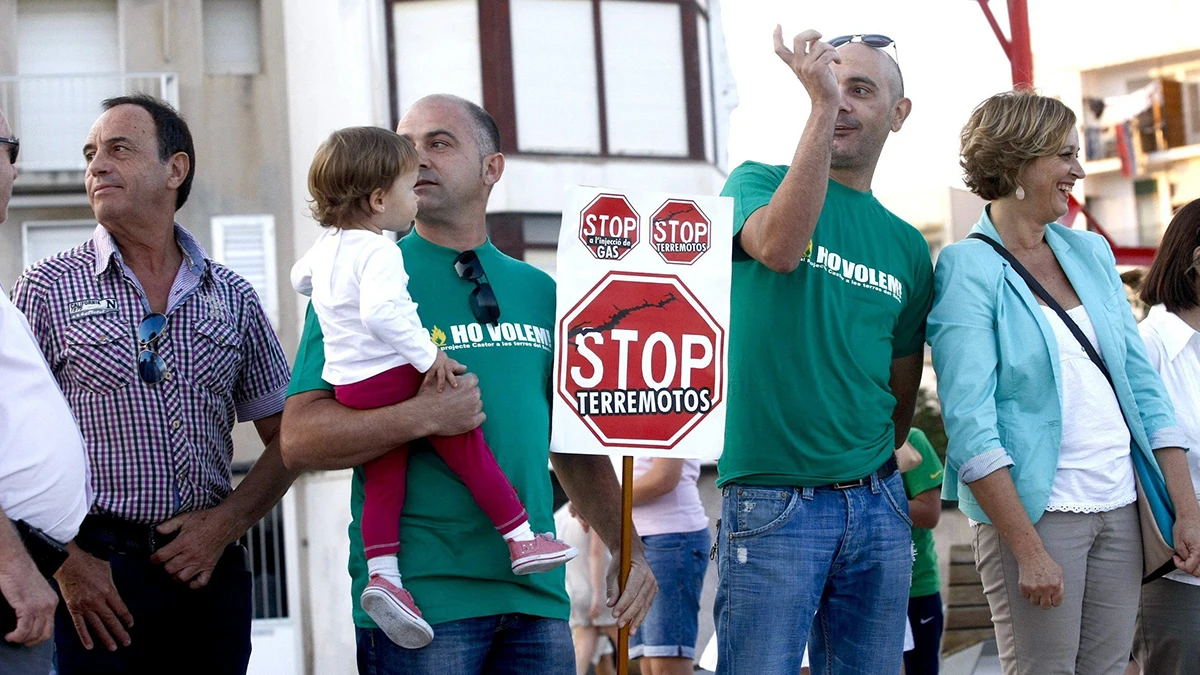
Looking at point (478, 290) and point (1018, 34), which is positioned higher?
point (1018, 34)

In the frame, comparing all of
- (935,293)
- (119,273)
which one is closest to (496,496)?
(119,273)

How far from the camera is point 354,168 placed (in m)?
3.43

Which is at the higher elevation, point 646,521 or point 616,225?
point 616,225

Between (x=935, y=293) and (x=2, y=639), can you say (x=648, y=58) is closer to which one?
(x=935, y=293)

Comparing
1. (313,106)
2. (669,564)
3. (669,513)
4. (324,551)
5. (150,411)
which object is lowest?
(324,551)

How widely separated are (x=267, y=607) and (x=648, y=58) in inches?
308

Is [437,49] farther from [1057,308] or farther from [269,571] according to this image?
[1057,308]

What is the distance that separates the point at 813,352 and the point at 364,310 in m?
1.22

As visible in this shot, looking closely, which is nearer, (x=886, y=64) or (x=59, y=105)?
(x=886, y=64)

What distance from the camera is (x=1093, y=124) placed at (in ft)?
66.1

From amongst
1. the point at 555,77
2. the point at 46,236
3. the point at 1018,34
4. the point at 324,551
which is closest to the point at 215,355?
the point at 1018,34

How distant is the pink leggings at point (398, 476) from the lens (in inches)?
129

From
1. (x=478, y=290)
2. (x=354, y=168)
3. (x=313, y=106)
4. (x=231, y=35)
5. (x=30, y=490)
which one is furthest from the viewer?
(x=231, y=35)

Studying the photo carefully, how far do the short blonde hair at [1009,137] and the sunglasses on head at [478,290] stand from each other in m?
1.63
